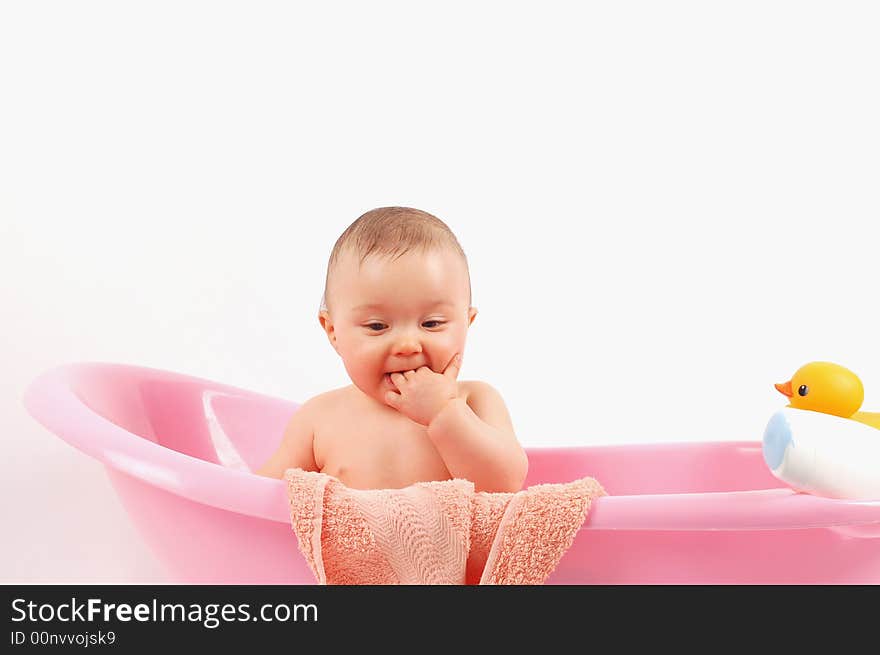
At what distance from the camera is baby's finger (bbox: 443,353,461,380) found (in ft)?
5.57

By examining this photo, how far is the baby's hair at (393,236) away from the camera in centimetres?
166

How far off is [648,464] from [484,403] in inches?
18.9

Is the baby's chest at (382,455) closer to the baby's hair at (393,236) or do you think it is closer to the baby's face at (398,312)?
the baby's face at (398,312)

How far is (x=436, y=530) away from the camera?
142 cm

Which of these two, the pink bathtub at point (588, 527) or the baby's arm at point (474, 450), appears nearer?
the pink bathtub at point (588, 527)

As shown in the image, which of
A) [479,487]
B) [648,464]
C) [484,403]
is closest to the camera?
[479,487]

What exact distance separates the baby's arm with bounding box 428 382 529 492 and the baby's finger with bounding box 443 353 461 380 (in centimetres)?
6

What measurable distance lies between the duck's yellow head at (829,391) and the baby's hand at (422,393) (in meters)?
0.48

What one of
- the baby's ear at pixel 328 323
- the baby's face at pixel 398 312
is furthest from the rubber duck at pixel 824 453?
the baby's ear at pixel 328 323

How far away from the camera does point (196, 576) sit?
1639 mm

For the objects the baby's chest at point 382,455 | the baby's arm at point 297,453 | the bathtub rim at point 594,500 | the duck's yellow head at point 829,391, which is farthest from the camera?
the baby's arm at point 297,453

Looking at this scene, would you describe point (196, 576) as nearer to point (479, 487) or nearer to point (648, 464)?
point (479, 487)

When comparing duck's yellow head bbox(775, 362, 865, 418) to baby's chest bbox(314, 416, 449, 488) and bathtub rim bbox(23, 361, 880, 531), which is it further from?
baby's chest bbox(314, 416, 449, 488)
